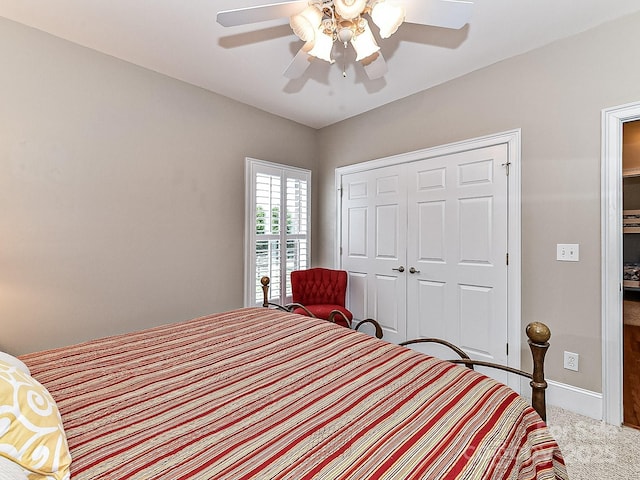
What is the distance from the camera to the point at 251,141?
3520 mm

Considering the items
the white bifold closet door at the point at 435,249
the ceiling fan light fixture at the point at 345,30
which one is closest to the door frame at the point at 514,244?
the white bifold closet door at the point at 435,249

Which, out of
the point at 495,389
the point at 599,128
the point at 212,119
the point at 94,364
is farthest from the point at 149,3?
the point at 599,128

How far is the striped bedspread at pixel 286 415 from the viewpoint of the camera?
2.64 feet

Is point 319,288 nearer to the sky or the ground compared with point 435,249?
nearer to the ground

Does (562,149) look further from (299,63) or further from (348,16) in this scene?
(299,63)

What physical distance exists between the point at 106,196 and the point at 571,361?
12.4 feet

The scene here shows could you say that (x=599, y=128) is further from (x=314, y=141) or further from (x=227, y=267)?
(x=227, y=267)

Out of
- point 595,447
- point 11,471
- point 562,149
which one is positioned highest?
point 562,149

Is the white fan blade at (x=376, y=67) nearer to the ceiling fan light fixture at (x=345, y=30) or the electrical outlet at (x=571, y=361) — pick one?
the ceiling fan light fixture at (x=345, y=30)

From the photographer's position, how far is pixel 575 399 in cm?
228

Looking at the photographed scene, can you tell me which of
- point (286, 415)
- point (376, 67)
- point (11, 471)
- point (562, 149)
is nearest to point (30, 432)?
point (11, 471)

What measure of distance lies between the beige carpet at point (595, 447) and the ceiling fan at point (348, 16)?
7.95 ft

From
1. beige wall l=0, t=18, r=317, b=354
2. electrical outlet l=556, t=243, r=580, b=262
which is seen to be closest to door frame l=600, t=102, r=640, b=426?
electrical outlet l=556, t=243, r=580, b=262

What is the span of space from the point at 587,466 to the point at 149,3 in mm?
3774
